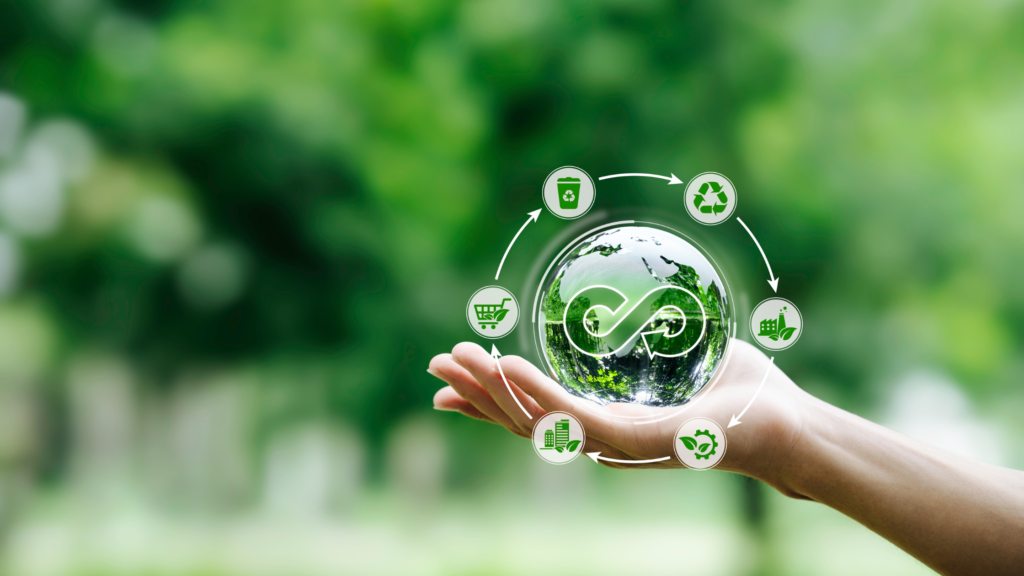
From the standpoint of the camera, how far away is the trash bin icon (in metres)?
1.54

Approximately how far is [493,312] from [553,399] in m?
0.28

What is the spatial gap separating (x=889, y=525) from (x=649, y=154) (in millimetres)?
1592

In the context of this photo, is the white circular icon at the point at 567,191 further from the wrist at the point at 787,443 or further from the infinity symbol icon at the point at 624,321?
the wrist at the point at 787,443

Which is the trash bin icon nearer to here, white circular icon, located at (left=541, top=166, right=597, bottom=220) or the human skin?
white circular icon, located at (left=541, top=166, right=597, bottom=220)

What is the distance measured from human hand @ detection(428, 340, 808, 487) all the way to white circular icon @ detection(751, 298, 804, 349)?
16 cm

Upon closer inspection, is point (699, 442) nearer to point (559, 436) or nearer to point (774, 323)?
point (559, 436)

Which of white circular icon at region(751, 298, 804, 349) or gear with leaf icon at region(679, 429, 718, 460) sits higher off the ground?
white circular icon at region(751, 298, 804, 349)

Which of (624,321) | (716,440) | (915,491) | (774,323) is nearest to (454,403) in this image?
(624,321)

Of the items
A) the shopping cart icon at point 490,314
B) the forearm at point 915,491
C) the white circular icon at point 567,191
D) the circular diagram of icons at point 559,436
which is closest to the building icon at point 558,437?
the circular diagram of icons at point 559,436

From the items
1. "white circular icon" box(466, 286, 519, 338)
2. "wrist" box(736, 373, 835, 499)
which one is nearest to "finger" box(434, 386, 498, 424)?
"white circular icon" box(466, 286, 519, 338)

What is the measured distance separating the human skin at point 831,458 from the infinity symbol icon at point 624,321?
107 mm

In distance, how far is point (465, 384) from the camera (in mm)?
1211

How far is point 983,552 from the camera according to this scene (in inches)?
47.0

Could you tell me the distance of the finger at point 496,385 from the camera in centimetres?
113
